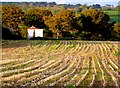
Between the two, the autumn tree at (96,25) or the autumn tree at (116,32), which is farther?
the autumn tree at (96,25)

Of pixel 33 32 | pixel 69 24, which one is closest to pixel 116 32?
pixel 69 24

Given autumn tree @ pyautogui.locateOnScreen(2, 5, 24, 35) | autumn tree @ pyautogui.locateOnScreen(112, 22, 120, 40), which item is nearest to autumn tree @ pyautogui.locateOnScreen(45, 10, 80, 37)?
autumn tree @ pyautogui.locateOnScreen(2, 5, 24, 35)

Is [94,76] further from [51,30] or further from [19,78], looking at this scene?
[51,30]

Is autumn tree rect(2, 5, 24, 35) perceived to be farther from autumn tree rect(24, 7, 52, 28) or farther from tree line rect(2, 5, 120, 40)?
autumn tree rect(24, 7, 52, 28)

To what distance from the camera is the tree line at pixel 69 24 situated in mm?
52531

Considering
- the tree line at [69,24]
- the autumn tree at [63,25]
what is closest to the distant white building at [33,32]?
the tree line at [69,24]

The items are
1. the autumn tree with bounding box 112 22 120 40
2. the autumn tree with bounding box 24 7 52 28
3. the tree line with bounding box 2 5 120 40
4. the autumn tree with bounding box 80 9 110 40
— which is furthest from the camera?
the autumn tree with bounding box 24 7 52 28

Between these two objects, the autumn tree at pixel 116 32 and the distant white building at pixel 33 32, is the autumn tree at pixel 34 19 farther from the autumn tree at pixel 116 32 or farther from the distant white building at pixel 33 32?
the autumn tree at pixel 116 32

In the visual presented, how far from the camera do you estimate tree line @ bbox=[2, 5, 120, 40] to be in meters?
52.5

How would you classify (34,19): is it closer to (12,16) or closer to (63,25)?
(12,16)

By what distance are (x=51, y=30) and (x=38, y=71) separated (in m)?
41.7

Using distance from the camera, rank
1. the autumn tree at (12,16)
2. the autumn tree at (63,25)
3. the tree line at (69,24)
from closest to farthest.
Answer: the tree line at (69,24), the autumn tree at (63,25), the autumn tree at (12,16)

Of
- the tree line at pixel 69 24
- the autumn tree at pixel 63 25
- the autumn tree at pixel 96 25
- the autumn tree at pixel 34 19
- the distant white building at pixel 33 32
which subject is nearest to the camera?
the distant white building at pixel 33 32

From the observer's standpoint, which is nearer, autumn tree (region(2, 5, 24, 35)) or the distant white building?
the distant white building
